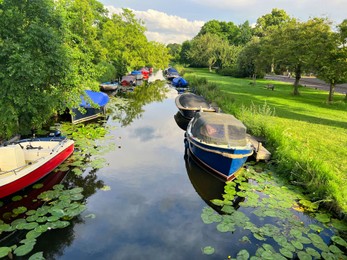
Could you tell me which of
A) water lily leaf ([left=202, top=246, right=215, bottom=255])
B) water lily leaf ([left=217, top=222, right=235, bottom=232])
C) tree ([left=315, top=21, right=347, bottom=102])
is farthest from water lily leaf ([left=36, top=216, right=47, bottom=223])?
tree ([left=315, top=21, right=347, bottom=102])

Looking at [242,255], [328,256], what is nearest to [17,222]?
[242,255]

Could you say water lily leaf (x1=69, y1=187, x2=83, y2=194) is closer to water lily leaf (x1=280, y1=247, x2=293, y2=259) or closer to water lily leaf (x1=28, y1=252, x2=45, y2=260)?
water lily leaf (x1=28, y1=252, x2=45, y2=260)

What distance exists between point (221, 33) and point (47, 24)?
104m

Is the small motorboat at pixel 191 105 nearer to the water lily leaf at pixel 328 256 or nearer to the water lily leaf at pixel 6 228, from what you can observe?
the water lily leaf at pixel 328 256

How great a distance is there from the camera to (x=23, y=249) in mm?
6910

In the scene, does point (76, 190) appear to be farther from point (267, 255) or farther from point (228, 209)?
point (267, 255)

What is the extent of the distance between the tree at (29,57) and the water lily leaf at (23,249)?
573 centimetres

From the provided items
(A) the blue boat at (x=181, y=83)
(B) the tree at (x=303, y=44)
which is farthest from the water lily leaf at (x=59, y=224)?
(A) the blue boat at (x=181, y=83)

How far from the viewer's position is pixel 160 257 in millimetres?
7293

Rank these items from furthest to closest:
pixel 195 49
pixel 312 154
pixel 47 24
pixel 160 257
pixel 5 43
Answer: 1. pixel 195 49
2. pixel 312 154
3. pixel 47 24
4. pixel 5 43
5. pixel 160 257

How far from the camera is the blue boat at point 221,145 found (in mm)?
11109

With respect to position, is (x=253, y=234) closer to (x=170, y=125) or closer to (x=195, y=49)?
(x=170, y=125)

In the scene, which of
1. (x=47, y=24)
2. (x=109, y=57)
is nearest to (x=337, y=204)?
(x=47, y=24)

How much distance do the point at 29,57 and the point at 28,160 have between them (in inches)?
165
